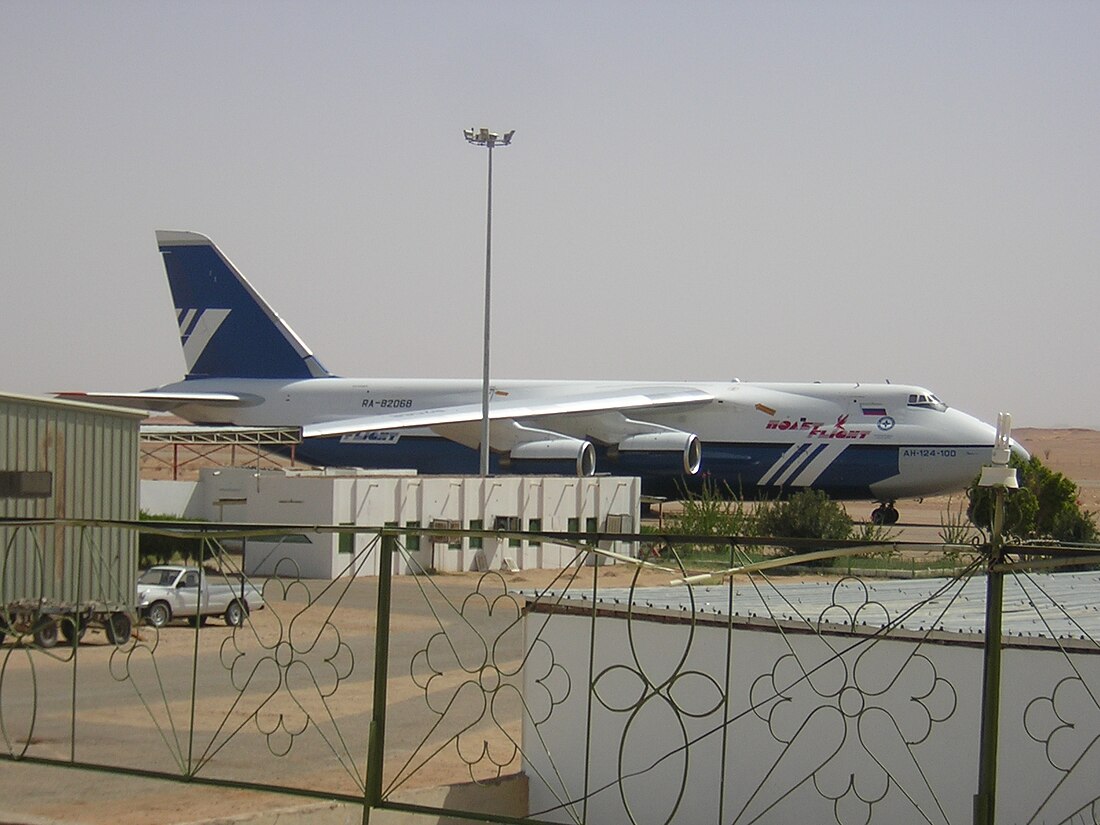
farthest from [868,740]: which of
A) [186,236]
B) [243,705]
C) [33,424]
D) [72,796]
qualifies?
[186,236]

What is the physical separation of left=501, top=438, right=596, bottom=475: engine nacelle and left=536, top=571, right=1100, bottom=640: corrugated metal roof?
1897 cm

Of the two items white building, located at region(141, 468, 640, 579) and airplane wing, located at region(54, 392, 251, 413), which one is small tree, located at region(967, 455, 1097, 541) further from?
airplane wing, located at region(54, 392, 251, 413)

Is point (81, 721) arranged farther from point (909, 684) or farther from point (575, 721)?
point (909, 684)

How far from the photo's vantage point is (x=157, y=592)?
51.9 feet

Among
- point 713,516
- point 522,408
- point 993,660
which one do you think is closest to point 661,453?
point 522,408

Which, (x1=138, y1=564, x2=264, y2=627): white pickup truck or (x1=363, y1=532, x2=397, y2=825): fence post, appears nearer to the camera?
(x1=363, y1=532, x2=397, y2=825): fence post

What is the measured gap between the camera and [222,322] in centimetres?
3812

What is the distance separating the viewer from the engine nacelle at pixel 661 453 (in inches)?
1200

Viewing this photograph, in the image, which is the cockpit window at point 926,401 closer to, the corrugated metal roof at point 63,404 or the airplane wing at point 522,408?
the airplane wing at point 522,408

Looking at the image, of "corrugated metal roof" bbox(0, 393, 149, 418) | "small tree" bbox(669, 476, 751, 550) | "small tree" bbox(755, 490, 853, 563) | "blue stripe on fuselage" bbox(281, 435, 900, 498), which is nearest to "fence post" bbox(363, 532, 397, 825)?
"corrugated metal roof" bbox(0, 393, 149, 418)

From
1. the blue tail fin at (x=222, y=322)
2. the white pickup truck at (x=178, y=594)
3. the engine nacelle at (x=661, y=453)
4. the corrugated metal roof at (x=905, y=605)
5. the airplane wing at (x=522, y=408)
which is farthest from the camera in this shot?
the blue tail fin at (x=222, y=322)

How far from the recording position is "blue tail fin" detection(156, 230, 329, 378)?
123 feet

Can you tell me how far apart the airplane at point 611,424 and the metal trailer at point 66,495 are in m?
13.1

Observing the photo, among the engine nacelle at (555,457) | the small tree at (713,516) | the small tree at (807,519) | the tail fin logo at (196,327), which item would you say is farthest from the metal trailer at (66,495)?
the tail fin logo at (196,327)
